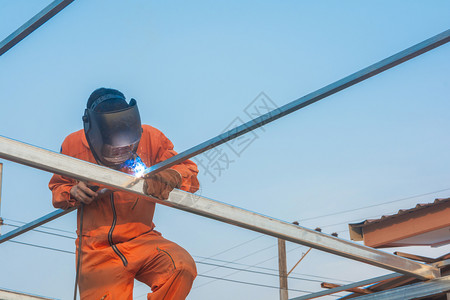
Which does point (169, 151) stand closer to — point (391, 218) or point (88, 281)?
point (88, 281)

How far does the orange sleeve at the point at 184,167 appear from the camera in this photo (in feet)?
11.9

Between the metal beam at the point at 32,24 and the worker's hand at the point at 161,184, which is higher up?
the metal beam at the point at 32,24

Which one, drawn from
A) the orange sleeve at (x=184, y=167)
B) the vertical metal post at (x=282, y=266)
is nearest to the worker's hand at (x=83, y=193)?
Answer: the orange sleeve at (x=184, y=167)

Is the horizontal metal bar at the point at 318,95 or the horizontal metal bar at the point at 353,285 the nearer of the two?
the horizontal metal bar at the point at 318,95

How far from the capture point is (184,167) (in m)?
3.69

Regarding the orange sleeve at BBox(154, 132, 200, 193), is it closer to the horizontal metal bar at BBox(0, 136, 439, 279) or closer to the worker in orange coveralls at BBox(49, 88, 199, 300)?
the worker in orange coveralls at BBox(49, 88, 199, 300)

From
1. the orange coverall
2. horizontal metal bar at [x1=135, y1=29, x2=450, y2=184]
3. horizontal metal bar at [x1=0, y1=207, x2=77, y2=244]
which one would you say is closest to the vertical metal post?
horizontal metal bar at [x1=0, y1=207, x2=77, y2=244]

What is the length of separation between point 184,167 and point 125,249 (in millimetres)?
561

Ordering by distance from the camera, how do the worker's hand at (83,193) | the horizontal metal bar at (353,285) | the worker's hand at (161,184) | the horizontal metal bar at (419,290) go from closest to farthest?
the worker's hand at (161,184) → the worker's hand at (83,193) → the horizontal metal bar at (419,290) → the horizontal metal bar at (353,285)

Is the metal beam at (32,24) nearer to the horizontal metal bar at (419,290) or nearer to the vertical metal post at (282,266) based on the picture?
the horizontal metal bar at (419,290)

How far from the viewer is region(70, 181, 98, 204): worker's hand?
3600 mm

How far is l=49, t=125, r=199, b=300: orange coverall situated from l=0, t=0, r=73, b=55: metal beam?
91 cm

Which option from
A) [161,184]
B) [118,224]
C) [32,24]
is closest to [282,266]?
[118,224]

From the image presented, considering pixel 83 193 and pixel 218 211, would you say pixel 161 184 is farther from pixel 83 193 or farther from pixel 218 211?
pixel 83 193
